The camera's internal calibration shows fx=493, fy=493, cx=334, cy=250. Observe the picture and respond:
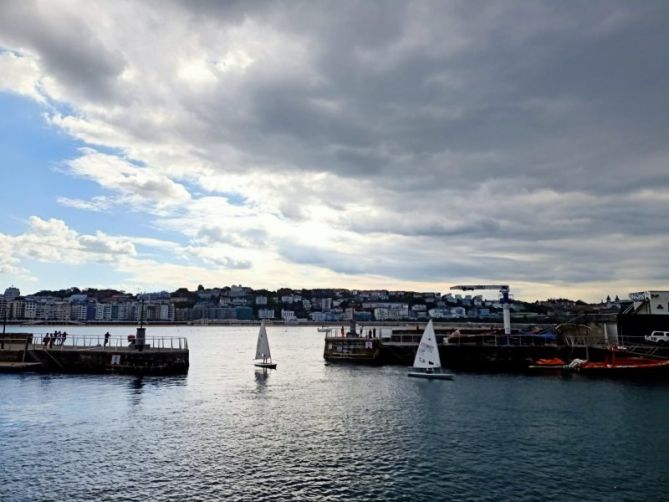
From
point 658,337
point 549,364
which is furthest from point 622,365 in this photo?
point 658,337

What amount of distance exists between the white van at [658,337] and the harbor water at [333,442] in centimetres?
3070

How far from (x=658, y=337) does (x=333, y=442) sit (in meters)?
84.3

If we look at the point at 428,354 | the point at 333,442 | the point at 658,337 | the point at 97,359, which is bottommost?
the point at 333,442

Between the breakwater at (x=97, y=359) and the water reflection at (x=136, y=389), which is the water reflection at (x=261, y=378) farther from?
the water reflection at (x=136, y=389)

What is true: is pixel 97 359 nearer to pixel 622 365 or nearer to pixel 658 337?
pixel 622 365

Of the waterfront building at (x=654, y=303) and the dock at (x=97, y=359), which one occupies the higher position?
the waterfront building at (x=654, y=303)

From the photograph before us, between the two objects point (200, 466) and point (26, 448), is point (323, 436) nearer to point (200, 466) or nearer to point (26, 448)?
point (200, 466)

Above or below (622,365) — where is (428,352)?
above

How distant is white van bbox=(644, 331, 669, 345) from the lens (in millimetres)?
94744

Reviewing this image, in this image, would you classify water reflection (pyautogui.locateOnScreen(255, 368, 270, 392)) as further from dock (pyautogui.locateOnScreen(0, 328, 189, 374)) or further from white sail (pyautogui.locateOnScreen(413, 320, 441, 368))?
white sail (pyautogui.locateOnScreen(413, 320, 441, 368))

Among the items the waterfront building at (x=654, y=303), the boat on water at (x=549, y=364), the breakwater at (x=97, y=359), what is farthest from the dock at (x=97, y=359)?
the waterfront building at (x=654, y=303)

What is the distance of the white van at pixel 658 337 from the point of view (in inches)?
3730

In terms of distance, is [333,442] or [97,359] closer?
[333,442]

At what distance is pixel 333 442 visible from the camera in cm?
4141
